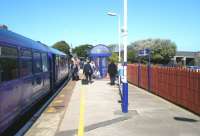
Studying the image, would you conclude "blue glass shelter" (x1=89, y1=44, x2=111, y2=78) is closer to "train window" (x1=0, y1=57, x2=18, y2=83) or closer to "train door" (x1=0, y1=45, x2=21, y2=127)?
"train door" (x1=0, y1=45, x2=21, y2=127)

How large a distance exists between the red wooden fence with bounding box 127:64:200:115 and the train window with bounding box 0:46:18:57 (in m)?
→ 6.04

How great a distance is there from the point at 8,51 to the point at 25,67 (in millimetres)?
2684

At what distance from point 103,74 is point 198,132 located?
27094 mm

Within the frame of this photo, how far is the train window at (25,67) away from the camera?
1171 cm

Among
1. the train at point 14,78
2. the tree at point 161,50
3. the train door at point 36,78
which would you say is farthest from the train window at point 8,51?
the tree at point 161,50

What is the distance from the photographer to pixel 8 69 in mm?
9633

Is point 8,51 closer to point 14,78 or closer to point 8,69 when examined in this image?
point 8,69

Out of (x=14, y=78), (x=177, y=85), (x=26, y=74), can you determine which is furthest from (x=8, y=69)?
(x=177, y=85)

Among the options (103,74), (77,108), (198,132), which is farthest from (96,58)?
(198,132)

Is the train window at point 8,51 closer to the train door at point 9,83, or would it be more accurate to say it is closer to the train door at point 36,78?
the train door at point 9,83

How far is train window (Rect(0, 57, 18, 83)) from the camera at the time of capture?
355 inches

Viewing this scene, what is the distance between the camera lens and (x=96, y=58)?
37.7 meters

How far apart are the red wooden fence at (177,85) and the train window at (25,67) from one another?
5.47 meters

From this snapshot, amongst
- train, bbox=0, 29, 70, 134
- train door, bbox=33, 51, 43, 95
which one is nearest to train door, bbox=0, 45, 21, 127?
train, bbox=0, 29, 70, 134
